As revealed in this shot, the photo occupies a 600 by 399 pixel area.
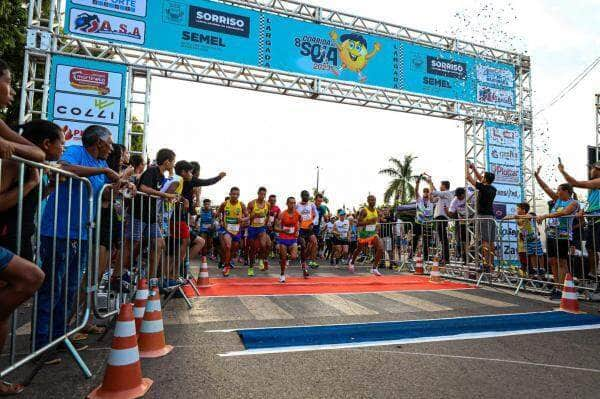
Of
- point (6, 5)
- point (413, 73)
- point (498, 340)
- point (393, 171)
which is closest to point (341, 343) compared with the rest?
point (498, 340)

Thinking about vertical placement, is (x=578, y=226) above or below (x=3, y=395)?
above

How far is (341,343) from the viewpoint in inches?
146

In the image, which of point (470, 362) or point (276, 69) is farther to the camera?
point (276, 69)

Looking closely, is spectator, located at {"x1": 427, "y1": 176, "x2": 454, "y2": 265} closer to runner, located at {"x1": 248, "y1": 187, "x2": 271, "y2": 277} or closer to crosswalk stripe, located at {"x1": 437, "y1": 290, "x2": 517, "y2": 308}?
crosswalk stripe, located at {"x1": 437, "y1": 290, "x2": 517, "y2": 308}

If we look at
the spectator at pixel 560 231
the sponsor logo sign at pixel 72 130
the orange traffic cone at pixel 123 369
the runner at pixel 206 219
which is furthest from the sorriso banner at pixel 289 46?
the orange traffic cone at pixel 123 369

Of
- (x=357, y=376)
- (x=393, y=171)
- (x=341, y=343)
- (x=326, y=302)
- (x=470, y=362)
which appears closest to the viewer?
(x=357, y=376)

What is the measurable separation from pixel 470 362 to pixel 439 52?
471 inches

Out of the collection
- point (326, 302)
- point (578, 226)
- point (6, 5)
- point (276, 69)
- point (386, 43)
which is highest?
point (6, 5)

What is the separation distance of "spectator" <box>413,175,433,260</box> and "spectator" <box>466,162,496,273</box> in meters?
1.53

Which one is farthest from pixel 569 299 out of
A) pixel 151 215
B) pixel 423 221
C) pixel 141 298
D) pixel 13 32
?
pixel 13 32

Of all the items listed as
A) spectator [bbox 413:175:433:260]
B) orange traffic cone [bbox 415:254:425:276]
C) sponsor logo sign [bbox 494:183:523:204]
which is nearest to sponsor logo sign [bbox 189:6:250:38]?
spectator [bbox 413:175:433:260]

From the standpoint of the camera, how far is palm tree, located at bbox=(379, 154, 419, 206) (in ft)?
146

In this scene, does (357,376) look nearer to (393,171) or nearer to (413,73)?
(413,73)

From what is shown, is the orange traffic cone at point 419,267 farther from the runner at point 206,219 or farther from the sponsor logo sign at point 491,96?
the runner at point 206,219
